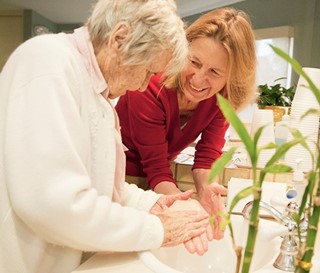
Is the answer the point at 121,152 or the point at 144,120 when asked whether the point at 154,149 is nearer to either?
the point at 144,120

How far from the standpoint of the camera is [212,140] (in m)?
1.36

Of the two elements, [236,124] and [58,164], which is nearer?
[236,124]

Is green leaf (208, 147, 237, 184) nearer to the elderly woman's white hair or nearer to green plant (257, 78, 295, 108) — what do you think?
the elderly woman's white hair

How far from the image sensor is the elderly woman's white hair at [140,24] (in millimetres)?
683

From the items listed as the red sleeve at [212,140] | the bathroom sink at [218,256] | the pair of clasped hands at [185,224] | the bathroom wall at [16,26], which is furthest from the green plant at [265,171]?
the bathroom wall at [16,26]

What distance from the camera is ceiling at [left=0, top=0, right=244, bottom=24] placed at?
1916mm

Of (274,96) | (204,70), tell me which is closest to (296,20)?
(274,96)

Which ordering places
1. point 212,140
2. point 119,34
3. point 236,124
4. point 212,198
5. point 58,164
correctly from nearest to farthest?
point 236,124
point 58,164
point 119,34
point 212,198
point 212,140

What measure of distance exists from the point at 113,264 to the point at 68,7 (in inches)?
75.1

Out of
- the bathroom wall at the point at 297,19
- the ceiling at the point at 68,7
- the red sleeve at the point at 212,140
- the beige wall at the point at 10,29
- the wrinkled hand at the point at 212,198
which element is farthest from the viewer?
the beige wall at the point at 10,29

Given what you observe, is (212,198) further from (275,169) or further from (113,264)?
(275,169)

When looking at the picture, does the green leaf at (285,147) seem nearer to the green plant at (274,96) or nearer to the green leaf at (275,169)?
the green leaf at (275,169)

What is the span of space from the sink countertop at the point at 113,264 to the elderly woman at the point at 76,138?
35 mm

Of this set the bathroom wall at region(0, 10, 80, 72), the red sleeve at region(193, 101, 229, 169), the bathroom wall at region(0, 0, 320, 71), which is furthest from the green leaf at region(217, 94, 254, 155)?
the bathroom wall at region(0, 10, 80, 72)
